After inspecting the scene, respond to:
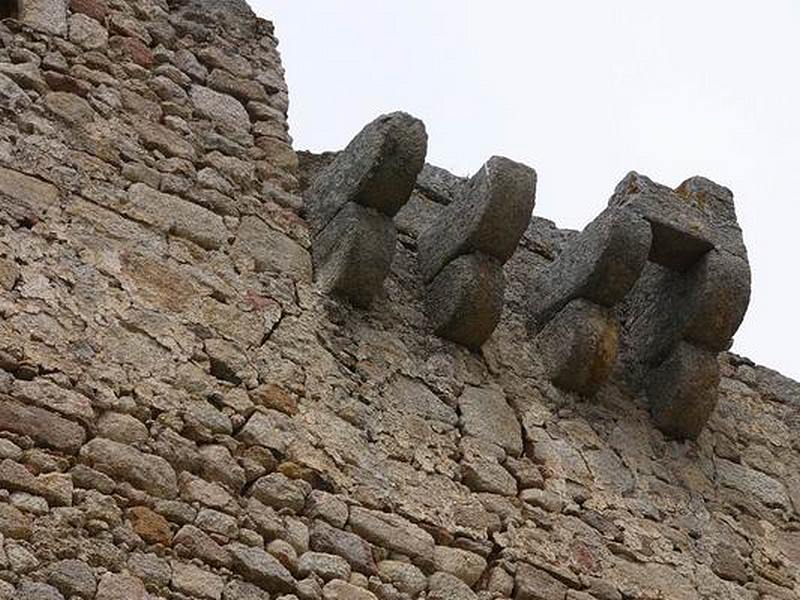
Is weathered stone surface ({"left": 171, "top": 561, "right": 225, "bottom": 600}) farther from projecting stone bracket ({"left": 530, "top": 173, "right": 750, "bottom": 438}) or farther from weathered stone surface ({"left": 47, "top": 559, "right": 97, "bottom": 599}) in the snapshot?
projecting stone bracket ({"left": 530, "top": 173, "right": 750, "bottom": 438})

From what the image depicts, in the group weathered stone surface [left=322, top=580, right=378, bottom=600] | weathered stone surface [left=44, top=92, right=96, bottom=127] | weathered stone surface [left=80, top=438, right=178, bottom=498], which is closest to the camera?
weathered stone surface [left=80, top=438, right=178, bottom=498]

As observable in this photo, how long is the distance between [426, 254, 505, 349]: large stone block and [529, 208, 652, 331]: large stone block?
34cm

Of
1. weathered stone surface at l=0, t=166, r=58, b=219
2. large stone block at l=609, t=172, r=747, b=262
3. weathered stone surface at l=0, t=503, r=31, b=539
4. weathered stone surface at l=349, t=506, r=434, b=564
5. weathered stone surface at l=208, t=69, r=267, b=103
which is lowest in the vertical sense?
weathered stone surface at l=0, t=503, r=31, b=539

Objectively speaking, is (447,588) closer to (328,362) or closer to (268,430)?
(268,430)

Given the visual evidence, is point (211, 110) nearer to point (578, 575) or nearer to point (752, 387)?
point (578, 575)

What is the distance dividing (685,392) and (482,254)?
0.93 meters

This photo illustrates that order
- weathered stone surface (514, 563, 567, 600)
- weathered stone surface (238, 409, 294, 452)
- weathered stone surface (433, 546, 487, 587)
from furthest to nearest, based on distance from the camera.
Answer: weathered stone surface (514, 563, 567, 600)
weathered stone surface (433, 546, 487, 587)
weathered stone surface (238, 409, 294, 452)

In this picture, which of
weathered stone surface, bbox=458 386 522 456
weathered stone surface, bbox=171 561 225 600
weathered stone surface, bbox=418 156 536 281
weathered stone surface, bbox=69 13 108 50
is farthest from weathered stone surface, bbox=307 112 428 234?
weathered stone surface, bbox=171 561 225 600

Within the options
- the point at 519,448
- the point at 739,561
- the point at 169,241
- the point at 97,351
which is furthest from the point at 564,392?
the point at 97,351

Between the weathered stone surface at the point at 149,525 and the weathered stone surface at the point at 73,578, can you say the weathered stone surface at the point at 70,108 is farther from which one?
the weathered stone surface at the point at 73,578

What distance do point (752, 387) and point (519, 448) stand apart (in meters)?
1.48

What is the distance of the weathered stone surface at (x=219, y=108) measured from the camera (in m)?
5.02

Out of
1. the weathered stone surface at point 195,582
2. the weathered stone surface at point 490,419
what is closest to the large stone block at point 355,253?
the weathered stone surface at point 490,419

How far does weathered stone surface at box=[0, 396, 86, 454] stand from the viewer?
3.64 meters
